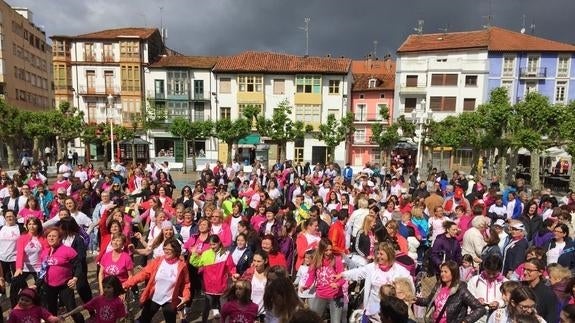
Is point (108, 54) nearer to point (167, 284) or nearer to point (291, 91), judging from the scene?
point (291, 91)

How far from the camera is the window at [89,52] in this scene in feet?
139

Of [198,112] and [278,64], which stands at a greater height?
[278,64]

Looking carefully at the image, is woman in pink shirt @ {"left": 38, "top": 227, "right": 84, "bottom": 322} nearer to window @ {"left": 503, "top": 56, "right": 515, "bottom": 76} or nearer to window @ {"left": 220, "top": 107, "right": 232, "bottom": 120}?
window @ {"left": 220, "top": 107, "right": 232, "bottom": 120}

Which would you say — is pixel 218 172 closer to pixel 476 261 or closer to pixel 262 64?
pixel 476 261

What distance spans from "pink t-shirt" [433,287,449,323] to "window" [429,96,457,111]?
38645 mm

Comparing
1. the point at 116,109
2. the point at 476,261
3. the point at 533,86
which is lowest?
the point at 476,261

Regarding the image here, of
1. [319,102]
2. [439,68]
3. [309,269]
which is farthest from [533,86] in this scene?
[309,269]

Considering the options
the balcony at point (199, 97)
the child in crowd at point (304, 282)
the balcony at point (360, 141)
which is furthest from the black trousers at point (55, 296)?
the balcony at point (360, 141)

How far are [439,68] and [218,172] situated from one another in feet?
103

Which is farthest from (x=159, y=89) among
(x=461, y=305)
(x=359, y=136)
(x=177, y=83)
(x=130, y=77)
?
(x=461, y=305)

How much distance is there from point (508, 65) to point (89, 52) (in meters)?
44.5

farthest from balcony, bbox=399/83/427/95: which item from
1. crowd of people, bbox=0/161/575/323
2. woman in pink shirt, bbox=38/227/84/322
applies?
woman in pink shirt, bbox=38/227/84/322

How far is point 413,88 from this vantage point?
40062mm

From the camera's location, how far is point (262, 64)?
136 ft
